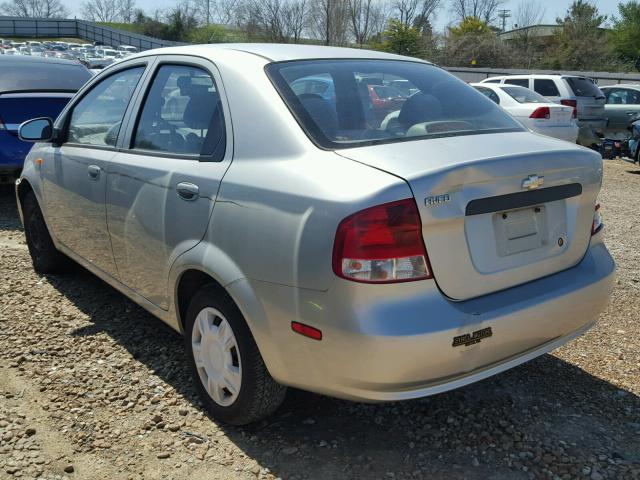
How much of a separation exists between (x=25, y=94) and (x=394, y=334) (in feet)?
21.1

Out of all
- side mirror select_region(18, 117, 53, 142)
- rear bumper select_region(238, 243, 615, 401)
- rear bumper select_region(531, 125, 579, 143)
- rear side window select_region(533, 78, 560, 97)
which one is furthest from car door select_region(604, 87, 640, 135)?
rear bumper select_region(238, 243, 615, 401)

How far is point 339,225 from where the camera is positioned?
7.37 feet

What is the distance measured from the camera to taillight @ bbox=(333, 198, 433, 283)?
224 cm

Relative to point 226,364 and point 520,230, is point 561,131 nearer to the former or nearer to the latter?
point 520,230

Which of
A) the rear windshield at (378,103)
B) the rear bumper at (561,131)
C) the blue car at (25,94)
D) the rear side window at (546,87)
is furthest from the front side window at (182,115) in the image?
the rear side window at (546,87)

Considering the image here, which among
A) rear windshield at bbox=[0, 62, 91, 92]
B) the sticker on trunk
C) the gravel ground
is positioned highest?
rear windshield at bbox=[0, 62, 91, 92]

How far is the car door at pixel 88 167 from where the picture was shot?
12.1 ft

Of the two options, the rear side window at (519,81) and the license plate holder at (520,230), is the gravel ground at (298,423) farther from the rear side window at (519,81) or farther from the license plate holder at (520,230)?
the rear side window at (519,81)

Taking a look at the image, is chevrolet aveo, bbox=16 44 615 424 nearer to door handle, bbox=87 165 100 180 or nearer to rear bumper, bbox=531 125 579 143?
door handle, bbox=87 165 100 180

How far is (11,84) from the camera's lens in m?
7.32

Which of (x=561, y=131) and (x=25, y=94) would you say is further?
(x=561, y=131)

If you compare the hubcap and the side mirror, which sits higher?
the side mirror

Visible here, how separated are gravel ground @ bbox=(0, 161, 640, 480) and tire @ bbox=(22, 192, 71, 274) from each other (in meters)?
0.98

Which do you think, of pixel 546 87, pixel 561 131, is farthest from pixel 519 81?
pixel 561 131
